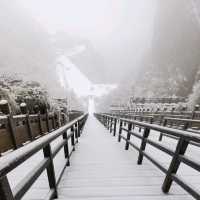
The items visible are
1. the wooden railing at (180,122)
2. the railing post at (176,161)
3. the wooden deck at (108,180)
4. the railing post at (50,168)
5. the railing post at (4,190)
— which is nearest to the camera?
the railing post at (4,190)

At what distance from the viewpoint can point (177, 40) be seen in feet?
131

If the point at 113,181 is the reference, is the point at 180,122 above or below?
above

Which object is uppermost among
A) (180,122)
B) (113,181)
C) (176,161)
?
(176,161)

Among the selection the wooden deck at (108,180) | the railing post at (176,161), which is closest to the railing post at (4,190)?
the wooden deck at (108,180)

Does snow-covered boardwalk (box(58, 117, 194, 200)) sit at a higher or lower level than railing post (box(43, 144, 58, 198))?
lower

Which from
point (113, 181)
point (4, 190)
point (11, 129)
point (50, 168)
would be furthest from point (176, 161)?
point (11, 129)

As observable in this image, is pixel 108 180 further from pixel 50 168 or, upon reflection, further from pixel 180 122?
pixel 180 122

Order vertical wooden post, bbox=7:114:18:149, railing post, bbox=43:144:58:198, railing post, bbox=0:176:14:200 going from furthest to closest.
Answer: vertical wooden post, bbox=7:114:18:149 → railing post, bbox=43:144:58:198 → railing post, bbox=0:176:14:200

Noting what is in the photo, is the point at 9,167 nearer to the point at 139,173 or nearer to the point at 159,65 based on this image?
the point at 139,173

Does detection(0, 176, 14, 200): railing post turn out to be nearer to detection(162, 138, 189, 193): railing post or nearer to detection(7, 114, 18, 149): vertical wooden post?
detection(162, 138, 189, 193): railing post

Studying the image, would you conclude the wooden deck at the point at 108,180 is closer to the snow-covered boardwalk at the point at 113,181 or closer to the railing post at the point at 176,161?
the snow-covered boardwalk at the point at 113,181

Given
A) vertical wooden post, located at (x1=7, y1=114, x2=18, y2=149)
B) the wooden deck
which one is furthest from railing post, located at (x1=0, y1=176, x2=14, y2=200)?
vertical wooden post, located at (x1=7, y1=114, x2=18, y2=149)

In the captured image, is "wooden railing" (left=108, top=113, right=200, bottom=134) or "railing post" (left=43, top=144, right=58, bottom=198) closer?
"railing post" (left=43, top=144, right=58, bottom=198)

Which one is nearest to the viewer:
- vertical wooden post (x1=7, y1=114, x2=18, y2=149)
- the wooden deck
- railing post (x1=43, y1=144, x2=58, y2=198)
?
railing post (x1=43, y1=144, x2=58, y2=198)
